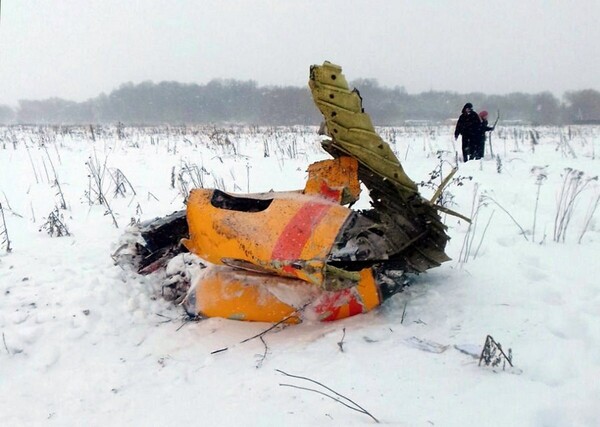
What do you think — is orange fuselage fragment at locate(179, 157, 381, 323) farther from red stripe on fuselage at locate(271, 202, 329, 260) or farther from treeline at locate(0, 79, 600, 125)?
treeline at locate(0, 79, 600, 125)

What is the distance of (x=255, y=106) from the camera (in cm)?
7575

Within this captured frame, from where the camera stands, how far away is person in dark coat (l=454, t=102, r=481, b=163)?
9055 millimetres

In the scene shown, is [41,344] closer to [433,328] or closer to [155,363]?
[155,363]

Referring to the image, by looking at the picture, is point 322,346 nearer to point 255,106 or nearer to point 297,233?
point 297,233

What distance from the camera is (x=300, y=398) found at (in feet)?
5.94

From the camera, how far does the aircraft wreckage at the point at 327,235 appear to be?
95.9 inches

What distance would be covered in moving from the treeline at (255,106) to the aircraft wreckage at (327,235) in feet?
166

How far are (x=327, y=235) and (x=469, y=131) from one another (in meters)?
7.68

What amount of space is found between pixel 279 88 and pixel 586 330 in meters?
79.1

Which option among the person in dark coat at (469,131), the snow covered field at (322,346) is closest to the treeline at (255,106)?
the person in dark coat at (469,131)

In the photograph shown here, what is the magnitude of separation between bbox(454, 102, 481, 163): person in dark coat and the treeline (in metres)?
43.2

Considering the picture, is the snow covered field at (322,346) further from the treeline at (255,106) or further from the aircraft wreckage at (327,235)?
the treeline at (255,106)

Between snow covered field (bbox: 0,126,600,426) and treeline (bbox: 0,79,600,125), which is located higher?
treeline (bbox: 0,79,600,125)

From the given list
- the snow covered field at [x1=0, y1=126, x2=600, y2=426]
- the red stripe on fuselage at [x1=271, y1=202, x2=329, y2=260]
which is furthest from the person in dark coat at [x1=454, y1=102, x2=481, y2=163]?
the red stripe on fuselage at [x1=271, y1=202, x2=329, y2=260]
